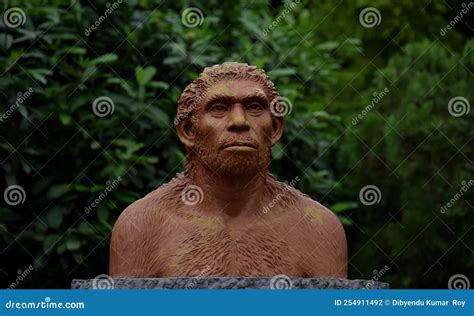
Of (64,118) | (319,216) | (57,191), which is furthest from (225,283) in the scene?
(64,118)

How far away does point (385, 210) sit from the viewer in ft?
59.7

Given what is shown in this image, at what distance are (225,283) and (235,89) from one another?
1.50m

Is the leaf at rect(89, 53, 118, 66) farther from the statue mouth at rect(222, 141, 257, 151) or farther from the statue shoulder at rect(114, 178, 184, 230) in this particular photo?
the statue mouth at rect(222, 141, 257, 151)

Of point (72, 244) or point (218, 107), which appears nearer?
point (218, 107)

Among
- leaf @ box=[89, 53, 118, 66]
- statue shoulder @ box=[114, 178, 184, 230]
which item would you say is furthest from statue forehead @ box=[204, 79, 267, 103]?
leaf @ box=[89, 53, 118, 66]

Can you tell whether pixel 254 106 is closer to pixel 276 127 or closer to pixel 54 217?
pixel 276 127

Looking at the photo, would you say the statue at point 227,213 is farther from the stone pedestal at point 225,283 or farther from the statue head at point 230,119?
the stone pedestal at point 225,283

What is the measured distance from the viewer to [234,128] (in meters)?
11.1

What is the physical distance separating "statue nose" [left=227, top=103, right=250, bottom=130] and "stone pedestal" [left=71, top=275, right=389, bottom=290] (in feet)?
3.75

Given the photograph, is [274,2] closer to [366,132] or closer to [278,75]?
[366,132]

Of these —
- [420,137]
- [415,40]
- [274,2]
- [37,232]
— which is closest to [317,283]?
[37,232]

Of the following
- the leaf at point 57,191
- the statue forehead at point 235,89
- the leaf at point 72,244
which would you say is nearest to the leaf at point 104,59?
the leaf at point 57,191

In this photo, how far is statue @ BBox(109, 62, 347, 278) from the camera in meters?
11.2

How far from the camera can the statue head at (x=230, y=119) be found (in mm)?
11117
